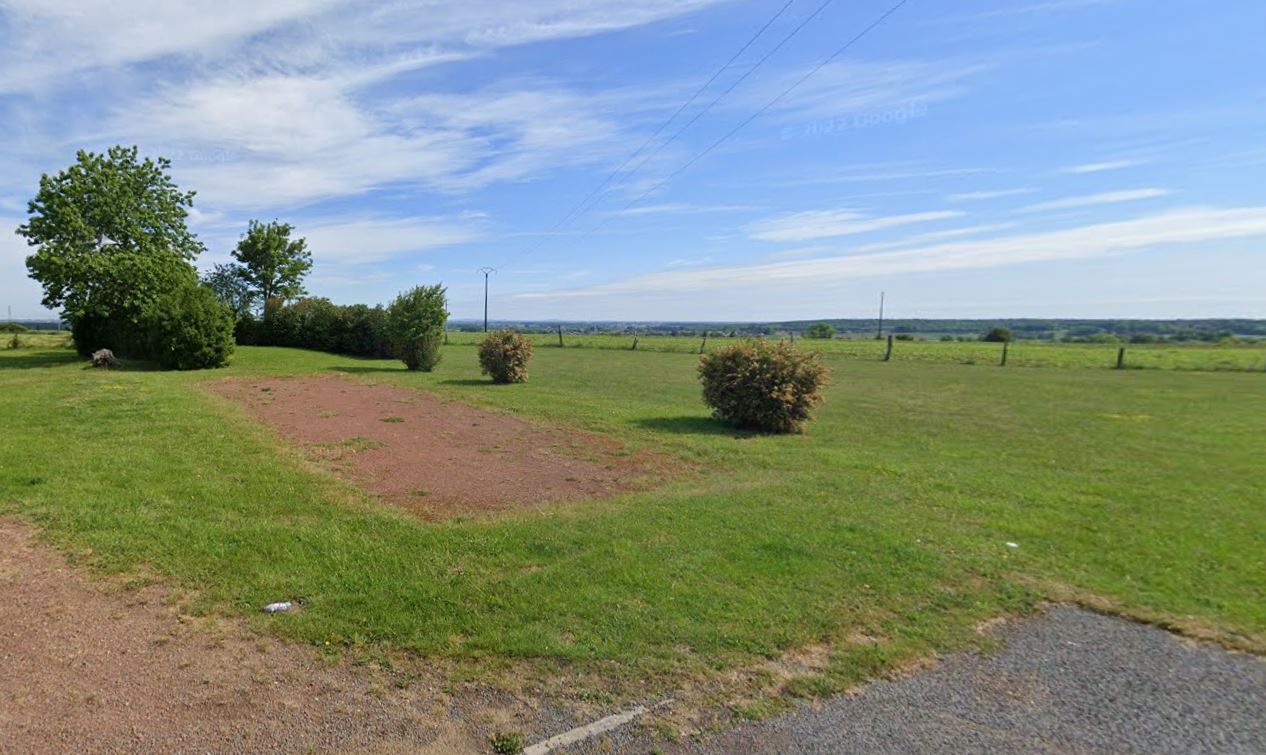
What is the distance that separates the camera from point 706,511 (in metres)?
6.21

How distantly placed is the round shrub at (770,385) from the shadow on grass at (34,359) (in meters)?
24.1

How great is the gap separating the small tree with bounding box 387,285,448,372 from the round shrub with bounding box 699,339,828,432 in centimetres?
1435

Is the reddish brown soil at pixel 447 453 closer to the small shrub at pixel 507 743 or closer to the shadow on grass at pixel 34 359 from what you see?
the small shrub at pixel 507 743

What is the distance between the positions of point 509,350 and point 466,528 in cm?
1382

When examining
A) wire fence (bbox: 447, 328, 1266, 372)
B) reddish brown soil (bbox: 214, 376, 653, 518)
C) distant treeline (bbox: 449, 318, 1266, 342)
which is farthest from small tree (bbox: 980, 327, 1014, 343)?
reddish brown soil (bbox: 214, 376, 653, 518)

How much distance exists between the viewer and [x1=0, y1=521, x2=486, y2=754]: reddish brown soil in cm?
276

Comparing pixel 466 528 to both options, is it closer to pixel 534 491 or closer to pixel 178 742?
pixel 534 491

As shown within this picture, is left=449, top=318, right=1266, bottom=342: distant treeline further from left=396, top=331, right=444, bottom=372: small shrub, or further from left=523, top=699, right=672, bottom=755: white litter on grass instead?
left=523, top=699, right=672, bottom=755: white litter on grass

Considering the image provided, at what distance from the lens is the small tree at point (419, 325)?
22.9m

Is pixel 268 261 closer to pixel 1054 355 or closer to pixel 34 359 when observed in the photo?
pixel 34 359

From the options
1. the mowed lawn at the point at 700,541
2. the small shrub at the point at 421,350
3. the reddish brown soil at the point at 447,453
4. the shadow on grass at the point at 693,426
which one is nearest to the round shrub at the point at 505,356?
the small shrub at the point at 421,350

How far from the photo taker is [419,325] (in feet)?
74.8

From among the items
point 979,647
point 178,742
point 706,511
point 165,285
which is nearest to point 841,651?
point 979,647

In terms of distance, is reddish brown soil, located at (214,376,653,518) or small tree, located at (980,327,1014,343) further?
small tree, located at (980,327,1014,343)
